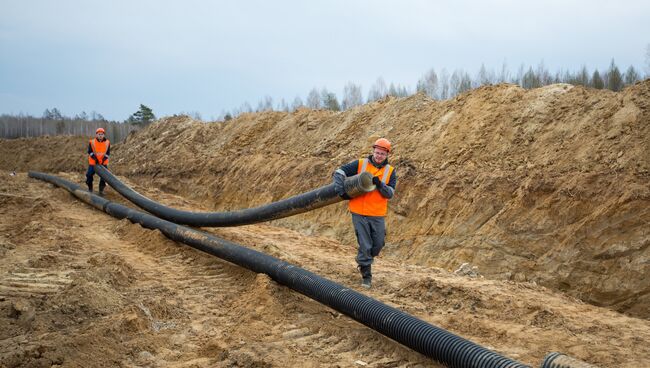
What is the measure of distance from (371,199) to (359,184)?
452mm

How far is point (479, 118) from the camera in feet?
43.7

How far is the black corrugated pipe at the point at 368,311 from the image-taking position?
3709mm

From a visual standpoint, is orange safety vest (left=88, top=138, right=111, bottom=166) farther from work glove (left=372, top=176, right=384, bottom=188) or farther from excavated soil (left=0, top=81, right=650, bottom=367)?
work glove (left=372, top=176, right=384, bottom=188)

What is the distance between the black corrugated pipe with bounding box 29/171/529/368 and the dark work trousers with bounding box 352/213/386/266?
88 cm

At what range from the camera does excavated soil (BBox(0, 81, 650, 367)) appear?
449 cm

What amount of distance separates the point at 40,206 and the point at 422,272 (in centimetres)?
875

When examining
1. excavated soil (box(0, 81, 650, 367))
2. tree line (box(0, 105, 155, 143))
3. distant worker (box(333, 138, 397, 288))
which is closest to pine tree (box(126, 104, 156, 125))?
tree line (box(0, 105, 155, 143))

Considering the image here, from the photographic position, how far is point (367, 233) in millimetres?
6293

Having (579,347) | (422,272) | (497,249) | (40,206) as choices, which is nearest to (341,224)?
(497,249)

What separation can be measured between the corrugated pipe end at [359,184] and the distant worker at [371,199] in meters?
0.12

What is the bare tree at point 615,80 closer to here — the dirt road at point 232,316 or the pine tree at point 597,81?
the pine tree at point 597,81

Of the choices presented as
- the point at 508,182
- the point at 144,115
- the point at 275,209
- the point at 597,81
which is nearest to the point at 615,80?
the point at 597,81

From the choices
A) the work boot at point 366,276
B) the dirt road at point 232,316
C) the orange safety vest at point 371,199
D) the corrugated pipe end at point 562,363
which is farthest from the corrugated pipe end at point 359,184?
the corrugated pipe end at point 562,363

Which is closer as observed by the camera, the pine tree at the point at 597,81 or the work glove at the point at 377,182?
the work glove at the point at 377,182
